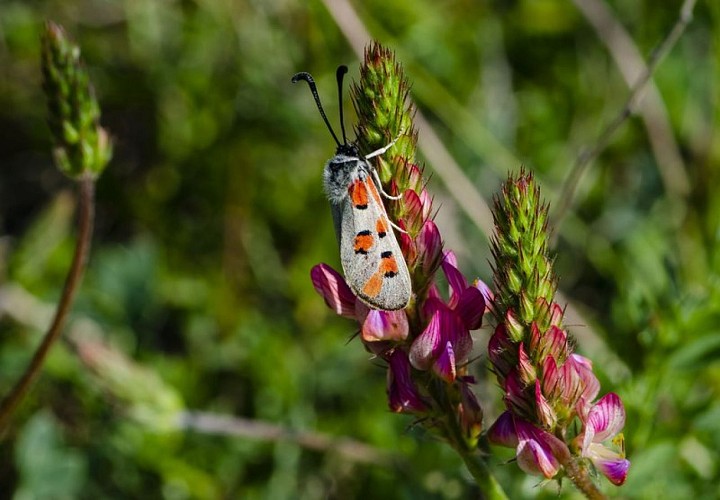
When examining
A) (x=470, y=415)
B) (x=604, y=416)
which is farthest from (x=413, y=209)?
(x=604, y=416)

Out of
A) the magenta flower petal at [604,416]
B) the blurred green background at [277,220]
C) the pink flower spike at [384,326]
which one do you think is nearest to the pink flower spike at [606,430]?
the magenta flower petal at [604,416]

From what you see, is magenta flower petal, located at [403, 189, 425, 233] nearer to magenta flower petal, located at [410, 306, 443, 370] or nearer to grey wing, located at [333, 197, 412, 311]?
grey wing, located at [333, 197, 412, 311]

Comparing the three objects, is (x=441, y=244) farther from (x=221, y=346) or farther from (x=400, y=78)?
(x=221, y=346)

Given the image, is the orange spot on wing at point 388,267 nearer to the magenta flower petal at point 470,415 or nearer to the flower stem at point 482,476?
the magenta flower petal at point 470,415

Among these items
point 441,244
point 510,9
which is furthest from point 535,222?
point 510,9

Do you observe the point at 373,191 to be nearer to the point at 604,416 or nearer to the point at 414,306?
the point at 414,306

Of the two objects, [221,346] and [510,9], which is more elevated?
[510,9]
